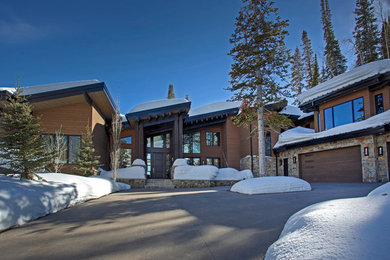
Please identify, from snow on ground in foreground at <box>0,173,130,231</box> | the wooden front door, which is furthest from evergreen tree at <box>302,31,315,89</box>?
snow on ground in foreground at <box>0,173,130,231</box>

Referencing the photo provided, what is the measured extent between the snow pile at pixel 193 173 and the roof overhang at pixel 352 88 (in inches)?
273

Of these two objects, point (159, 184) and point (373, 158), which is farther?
point (159, 184)

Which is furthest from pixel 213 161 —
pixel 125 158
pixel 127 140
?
pixel 127 140

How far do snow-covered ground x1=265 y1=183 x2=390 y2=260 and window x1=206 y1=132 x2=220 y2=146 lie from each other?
16179 mm

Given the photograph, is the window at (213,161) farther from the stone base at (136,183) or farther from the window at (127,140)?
the stone base at (136,183)

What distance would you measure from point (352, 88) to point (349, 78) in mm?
506

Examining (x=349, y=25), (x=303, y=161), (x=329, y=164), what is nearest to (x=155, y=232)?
(x=329, y=164)

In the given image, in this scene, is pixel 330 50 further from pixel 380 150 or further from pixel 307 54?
pixel 380 150

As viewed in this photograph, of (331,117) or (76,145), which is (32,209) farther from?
(331,117)

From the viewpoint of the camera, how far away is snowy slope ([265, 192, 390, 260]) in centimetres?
127

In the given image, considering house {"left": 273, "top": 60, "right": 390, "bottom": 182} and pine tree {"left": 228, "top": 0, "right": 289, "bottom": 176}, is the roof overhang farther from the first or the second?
pine tree {"left": 228, "top": 0, "right": 289, "bottom": 176}

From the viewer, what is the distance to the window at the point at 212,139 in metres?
18.3

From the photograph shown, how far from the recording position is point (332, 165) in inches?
460

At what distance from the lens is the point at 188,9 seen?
11.0 metres
